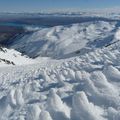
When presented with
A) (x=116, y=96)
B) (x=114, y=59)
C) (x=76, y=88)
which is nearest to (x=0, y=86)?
(x=76, y=88)

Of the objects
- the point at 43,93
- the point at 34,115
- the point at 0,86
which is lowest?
the point at 0,86

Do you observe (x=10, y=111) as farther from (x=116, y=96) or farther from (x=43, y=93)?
(x=116, y=96)

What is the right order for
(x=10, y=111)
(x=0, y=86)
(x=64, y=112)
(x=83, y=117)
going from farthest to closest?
(x=0, y=86) → (x=10, y=111) → (x=64, y=112) → (x=83, y=117)

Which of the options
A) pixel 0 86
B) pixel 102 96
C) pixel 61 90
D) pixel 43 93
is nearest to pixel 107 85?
pixel 102 96

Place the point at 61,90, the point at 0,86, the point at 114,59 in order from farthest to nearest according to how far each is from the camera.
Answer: the point at 114,59 → the point at 0,86 → the point at 61,90

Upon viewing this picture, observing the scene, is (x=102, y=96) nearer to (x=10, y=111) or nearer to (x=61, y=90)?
(x=61, y=90)

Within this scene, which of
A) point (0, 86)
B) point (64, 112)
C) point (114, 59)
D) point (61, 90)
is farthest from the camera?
point (114, 59)

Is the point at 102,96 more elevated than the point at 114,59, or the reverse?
the point at 102,96

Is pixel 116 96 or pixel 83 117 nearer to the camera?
pixel 83 117

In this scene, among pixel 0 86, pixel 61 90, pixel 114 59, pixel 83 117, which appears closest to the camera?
pixel 83 117
